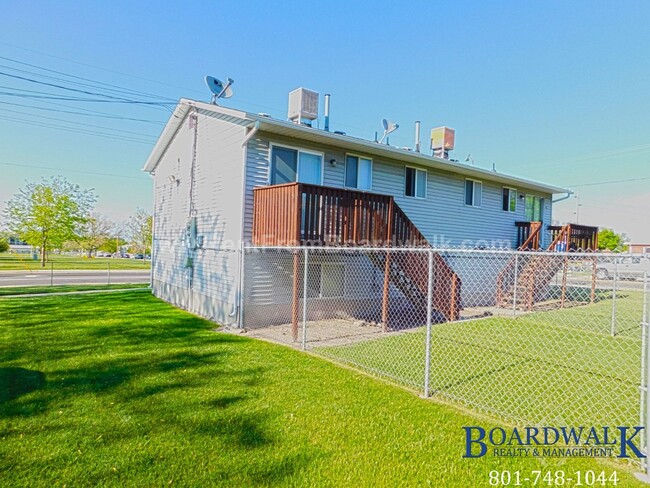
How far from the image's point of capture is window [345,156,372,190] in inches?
404

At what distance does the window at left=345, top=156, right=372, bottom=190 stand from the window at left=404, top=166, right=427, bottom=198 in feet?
5.55

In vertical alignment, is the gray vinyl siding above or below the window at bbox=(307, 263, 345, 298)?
above

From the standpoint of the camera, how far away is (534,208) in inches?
654

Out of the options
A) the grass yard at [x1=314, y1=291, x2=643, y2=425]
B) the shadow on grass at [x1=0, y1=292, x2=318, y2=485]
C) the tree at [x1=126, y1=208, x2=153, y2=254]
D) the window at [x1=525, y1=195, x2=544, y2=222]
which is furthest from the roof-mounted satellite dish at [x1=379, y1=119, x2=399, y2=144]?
the tree at [x1=126, y1=208, x2=153, y2=254]

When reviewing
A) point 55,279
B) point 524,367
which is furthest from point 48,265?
point 524,367

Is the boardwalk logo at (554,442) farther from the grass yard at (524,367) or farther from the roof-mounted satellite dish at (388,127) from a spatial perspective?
the roof-mounted satellite dish at (388,127)

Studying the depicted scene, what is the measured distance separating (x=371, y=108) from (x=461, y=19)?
30.0ft

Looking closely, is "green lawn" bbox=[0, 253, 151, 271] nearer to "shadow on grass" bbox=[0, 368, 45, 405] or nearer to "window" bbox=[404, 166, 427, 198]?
"window" bbox=[404, 166, 427, 198]

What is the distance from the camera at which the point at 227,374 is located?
199 inches

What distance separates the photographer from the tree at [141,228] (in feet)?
132

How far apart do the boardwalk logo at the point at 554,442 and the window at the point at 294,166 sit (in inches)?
276

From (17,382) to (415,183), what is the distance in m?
10.8

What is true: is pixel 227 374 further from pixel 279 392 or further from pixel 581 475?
pixel 581 475

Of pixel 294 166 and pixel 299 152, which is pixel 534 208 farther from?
pixel 294 166
